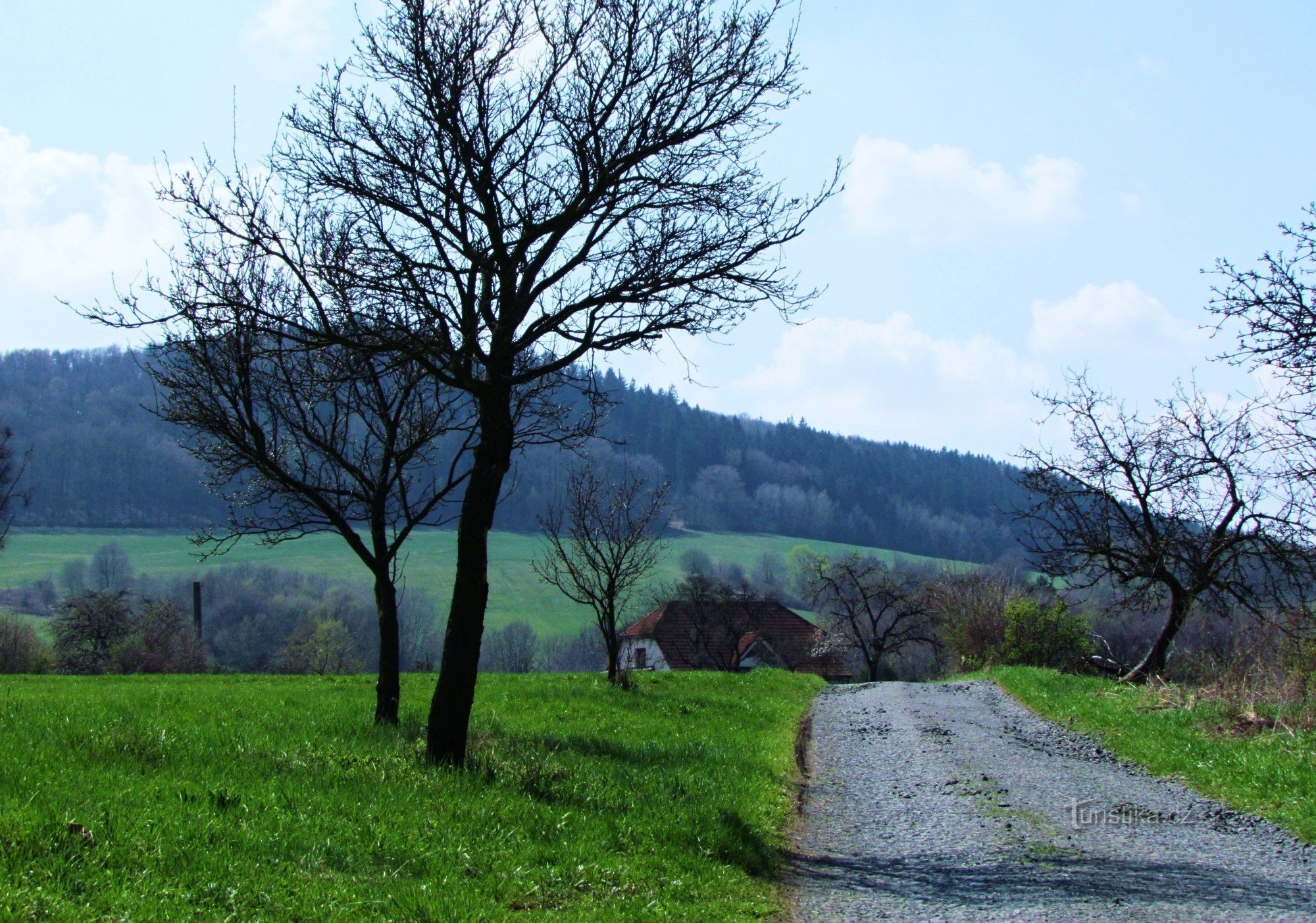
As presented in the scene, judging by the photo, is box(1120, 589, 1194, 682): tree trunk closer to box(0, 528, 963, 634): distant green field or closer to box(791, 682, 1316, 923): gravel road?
box(791, 682, 1316, 923): gravel road

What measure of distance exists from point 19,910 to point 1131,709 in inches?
603

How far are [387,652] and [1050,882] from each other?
9149 mm

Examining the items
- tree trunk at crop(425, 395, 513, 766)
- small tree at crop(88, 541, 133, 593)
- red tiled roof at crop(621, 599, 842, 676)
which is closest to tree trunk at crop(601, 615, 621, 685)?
tree trunk at crop(425, 395, 513, 766)

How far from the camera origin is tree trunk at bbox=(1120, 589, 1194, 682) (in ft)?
67.8

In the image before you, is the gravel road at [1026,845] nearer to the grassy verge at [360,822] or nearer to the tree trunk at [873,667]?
the grassy verge at [360,822]

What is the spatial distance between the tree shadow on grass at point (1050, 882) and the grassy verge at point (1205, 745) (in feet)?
5.97

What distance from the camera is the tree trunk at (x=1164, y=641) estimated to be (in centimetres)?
2067

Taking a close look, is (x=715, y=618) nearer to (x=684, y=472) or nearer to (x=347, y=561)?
(x=347, y=561)

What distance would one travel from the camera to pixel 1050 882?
256 inches

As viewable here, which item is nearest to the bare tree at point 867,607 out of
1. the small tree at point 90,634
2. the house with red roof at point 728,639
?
the house with red roof at point 728,639

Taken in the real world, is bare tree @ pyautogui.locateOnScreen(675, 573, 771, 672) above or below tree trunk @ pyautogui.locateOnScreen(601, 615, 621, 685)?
below

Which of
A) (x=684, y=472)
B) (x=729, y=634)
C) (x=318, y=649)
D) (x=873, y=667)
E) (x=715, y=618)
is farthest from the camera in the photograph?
(x=684, y=472)

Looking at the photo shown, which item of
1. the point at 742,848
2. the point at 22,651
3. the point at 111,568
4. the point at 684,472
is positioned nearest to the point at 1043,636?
the point at 742,848

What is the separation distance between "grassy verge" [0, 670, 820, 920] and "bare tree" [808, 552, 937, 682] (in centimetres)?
3754
